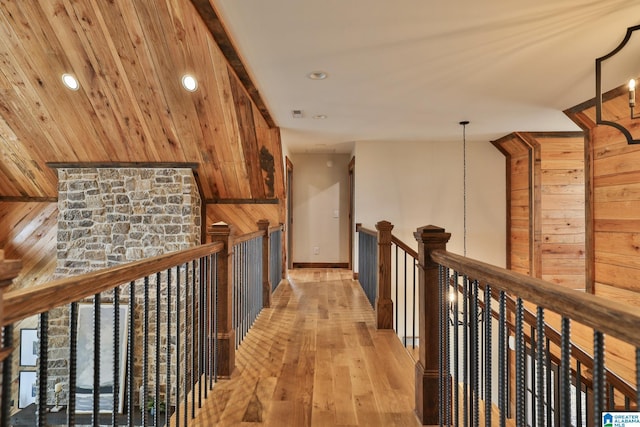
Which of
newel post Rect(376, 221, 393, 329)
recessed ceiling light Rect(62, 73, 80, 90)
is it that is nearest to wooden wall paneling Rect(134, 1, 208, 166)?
recessed ceiling light Rect(62, 73, 80, 90)

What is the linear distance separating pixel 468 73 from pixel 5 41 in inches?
175

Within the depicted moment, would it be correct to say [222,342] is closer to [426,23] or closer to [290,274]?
[426,23]

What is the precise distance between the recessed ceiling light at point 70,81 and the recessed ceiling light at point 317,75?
2644 mm

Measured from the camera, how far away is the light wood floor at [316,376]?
2.07 metres

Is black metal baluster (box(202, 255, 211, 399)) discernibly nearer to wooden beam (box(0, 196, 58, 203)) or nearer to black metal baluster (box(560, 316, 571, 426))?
black metal baluster (box(560, 316, 571, 426))

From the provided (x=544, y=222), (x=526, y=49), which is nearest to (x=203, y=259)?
(x=526, y=49)

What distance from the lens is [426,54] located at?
3.05 metres

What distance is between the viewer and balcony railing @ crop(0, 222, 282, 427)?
3.15 feet

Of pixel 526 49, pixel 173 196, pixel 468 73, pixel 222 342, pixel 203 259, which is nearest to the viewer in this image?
pixel 203 259

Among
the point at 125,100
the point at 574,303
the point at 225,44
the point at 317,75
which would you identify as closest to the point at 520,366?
the point at 574,303

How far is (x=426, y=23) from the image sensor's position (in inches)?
101

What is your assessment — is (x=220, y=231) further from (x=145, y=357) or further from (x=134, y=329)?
(x=134, y=329)

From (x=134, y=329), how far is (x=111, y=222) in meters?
5.02

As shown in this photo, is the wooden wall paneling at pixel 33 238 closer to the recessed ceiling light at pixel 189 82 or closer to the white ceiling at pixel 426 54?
the recessed ceiling light at pixel 189 82
